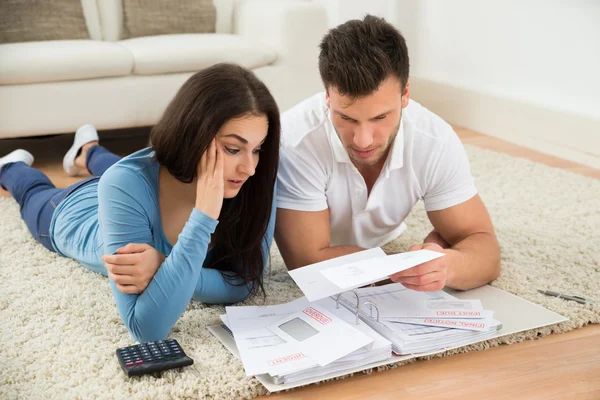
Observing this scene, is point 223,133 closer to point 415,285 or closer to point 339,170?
point 339,170

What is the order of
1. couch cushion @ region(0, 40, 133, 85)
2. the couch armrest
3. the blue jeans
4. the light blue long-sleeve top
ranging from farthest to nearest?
the couch armrest
couch cushion @ region(0, 40, 133, 85)
the blue jeans
the light blue long-sleeve top

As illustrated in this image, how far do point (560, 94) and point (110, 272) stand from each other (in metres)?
2.60

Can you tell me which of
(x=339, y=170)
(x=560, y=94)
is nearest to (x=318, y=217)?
(x=339, y=170)

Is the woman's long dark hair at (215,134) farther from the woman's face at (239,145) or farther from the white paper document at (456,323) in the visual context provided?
the white paper document at (456,323)

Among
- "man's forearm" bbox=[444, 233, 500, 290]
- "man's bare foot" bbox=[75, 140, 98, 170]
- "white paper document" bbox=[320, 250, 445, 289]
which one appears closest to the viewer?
"white paper document" bbox=[320, 250, 445, 289]

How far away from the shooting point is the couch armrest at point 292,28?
353cm

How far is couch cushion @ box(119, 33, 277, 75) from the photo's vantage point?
327cm

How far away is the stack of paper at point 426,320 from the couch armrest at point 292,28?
202 centimetres

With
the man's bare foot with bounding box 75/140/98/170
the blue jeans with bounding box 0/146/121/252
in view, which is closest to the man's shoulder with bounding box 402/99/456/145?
the blue jeans with bounding box 0/146/121/252

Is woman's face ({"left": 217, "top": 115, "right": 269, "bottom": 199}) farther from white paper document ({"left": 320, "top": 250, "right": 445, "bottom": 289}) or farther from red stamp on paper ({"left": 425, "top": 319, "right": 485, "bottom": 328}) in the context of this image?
red stamp on paper ({"left": 425, "top": 319, "right": 485, "bottom": 328})

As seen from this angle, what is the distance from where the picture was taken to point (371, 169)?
1932mm

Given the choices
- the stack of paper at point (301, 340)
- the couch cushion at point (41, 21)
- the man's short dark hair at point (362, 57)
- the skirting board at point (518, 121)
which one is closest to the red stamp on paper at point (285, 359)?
the stack of paper at point (301, 340)

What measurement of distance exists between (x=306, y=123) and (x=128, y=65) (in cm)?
158

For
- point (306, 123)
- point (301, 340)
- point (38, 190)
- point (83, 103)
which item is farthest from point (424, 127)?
point (83, 103)
